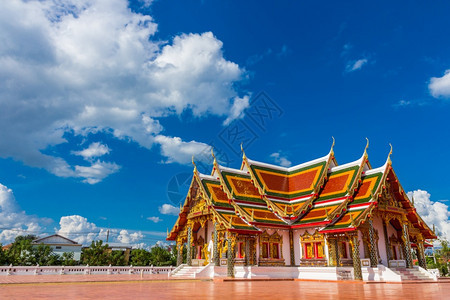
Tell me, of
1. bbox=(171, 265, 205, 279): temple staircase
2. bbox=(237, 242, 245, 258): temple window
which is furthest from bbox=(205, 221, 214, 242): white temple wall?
bbox=(237, 242, 245, 258): temple window

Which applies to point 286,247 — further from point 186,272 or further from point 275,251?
point 186,272

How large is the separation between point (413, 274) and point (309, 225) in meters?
5.38

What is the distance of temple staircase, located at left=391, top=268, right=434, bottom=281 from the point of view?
1641 centimetres

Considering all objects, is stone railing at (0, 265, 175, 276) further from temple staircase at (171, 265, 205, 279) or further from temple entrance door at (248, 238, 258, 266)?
temple entrance door at (248, 238, 258, 266)

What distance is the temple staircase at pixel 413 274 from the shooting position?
1641 cm

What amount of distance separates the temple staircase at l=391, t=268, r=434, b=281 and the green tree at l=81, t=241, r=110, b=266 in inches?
1029

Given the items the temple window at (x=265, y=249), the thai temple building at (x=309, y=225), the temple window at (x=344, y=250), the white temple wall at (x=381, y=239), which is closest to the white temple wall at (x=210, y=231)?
the thai temple building at (x=309, y=225)

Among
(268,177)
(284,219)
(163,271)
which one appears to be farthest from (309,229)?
(163,271)

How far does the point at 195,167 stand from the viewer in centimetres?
2008

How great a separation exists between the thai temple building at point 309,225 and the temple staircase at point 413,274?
0.21 ft

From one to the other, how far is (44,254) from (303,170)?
26.0 metres

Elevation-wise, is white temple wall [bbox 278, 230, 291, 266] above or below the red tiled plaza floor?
above

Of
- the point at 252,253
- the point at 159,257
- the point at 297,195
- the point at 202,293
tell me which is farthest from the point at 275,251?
the point at 159,257

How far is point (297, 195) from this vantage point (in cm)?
2194
